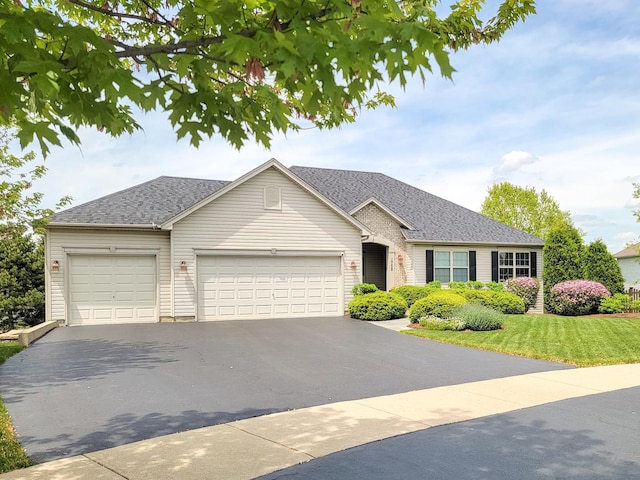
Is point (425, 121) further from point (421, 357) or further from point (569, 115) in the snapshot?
point (421, 357)

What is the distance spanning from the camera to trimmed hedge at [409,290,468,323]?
18.0 meters

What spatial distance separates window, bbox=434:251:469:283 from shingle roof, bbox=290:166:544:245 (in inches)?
30.4

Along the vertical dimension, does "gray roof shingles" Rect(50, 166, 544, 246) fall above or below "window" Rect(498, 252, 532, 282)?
above

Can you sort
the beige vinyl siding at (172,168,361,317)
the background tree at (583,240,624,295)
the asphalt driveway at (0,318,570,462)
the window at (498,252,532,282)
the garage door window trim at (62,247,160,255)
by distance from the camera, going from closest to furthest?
the asphalt driveway at (0,318,570,462) < the garage door window trim at (62,247,160,255) < the beige vinyl siding at (172,168,361,317) < the background tree at (583,240,624,295) < the window at (498,252,532,282)

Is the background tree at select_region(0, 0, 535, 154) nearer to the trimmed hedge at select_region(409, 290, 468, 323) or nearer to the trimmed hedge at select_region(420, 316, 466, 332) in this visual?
the trimmed hedge at select_region(420, 316, 466, 332)

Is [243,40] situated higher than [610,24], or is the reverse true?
[610,24]

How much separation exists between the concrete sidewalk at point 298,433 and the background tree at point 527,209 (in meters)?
40.1

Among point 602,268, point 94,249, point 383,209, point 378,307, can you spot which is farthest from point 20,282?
point 602,268

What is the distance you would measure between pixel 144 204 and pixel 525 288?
17.4m

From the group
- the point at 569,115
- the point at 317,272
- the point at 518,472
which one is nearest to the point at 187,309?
the point at 317,272

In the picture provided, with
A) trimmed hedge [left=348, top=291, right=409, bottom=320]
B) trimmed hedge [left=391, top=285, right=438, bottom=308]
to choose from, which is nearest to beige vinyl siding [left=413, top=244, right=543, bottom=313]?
trimmed hedge [left=391, top=285, right=438, bottom=308]

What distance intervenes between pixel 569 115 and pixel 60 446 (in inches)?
694

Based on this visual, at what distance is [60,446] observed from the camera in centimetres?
611

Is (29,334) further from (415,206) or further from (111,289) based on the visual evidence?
(415,206)
